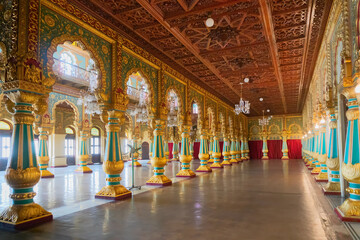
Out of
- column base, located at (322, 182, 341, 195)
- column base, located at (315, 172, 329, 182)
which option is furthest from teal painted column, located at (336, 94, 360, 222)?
column base, located at (315, 172, 329, 182)

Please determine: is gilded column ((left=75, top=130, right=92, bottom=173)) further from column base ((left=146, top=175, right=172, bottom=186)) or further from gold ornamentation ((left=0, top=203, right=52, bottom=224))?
gold ornamentation ((left=0, top=203, right=52, bottom=224))

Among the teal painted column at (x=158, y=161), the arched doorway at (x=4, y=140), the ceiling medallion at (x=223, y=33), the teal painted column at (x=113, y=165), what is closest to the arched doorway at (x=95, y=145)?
the arched doorway at (x=4, y=140)

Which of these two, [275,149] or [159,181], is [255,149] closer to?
[275,149]

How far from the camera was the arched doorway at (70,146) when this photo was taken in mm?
19547

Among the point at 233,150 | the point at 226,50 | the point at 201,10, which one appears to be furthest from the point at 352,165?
the point at 233,150

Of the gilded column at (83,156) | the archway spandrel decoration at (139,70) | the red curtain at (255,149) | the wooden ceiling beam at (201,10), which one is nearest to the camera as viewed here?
the wooden ceiling beam at (201,10)

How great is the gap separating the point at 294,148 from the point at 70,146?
63.6ft

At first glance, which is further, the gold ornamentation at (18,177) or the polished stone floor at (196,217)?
the gold ornamentation at (18,177)

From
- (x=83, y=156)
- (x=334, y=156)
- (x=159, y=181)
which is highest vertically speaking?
(x=334, y=156)

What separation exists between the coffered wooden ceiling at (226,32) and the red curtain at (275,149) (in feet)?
49.9

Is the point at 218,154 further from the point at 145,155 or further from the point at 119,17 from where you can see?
the point at 145,155

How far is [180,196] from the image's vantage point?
270 inches

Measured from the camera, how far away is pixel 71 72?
15.2 meters

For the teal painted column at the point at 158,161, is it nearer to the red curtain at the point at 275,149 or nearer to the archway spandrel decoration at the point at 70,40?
the archway spandrel decoration at the point at 70,40
